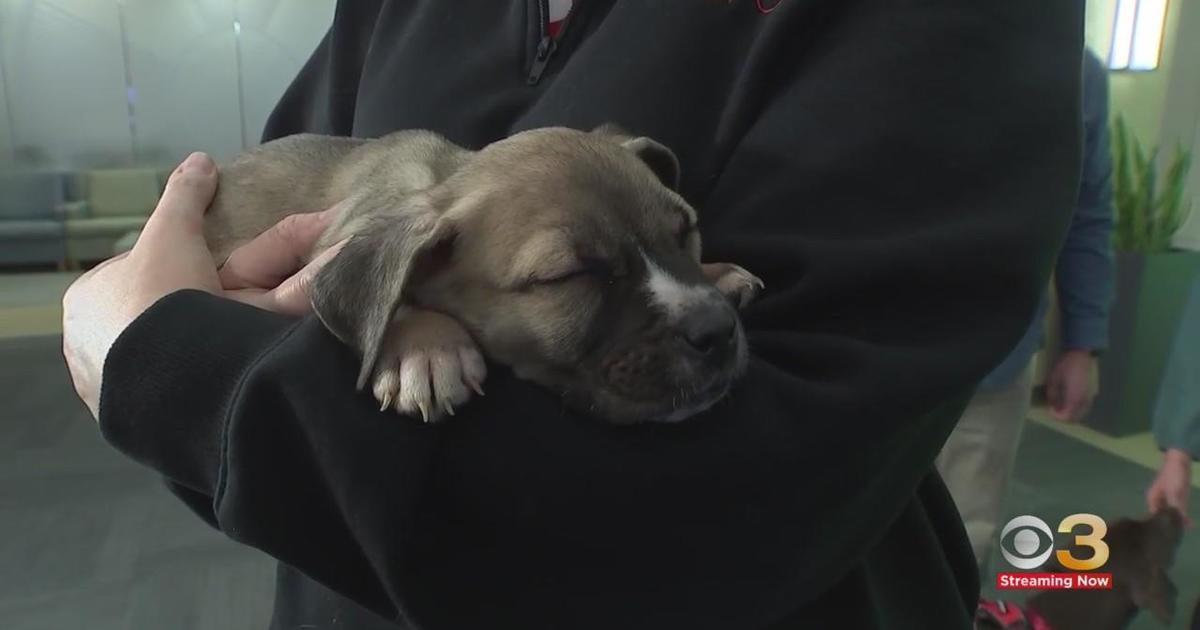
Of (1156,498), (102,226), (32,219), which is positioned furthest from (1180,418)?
(32,219)

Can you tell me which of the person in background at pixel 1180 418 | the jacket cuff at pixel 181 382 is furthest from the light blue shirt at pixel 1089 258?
the jacket cuff at pixel 181 382

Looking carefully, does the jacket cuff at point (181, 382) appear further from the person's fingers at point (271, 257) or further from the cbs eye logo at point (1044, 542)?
the cbs eye logo at point (1044, 542)

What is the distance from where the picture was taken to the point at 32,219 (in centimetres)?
1336

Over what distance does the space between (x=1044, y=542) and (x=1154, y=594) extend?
0.57 meters

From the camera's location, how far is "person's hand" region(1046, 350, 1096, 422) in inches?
163

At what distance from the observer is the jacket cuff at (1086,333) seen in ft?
13.3

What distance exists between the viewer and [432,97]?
173 cm

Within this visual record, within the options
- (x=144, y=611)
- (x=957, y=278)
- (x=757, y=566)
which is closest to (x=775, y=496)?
(x=757, y=566)

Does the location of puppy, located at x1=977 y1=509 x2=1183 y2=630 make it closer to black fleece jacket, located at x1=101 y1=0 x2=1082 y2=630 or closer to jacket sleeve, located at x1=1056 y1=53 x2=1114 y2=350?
jacket sleeve, located at x1=1056 y1=53 x2=1114 y2=350

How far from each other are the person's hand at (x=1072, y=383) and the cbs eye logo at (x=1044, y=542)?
810 millimetres

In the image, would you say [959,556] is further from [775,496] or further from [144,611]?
[144,611]

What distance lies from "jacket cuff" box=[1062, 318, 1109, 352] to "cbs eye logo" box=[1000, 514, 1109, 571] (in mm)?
1114

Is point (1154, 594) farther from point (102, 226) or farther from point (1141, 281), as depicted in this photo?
point (102, 226)

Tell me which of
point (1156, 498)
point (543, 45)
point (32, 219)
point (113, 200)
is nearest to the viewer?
point (543, 45)
